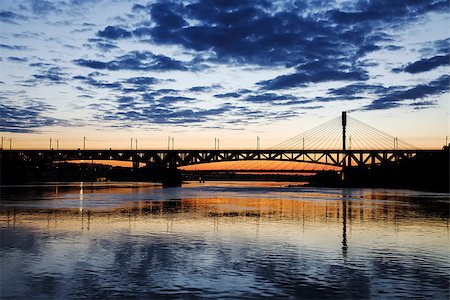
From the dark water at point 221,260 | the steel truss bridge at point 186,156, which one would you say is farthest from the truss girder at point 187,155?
the dark water at point 221,260

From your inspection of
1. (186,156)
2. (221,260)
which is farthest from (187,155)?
(221,260)

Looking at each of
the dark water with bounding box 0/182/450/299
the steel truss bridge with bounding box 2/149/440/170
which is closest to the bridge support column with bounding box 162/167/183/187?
the steel truss bridge with bounding box 2/149/440/170

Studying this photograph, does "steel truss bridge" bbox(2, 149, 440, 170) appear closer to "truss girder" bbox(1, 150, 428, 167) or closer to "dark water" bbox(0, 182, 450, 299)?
"truss girder" bbox(1, 150, 428, 167)

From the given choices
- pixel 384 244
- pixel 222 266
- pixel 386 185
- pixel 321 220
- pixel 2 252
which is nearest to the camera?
pixel 222 266

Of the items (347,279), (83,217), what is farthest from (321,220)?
(347,279)

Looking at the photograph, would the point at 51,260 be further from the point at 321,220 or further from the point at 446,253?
the point at 321,220

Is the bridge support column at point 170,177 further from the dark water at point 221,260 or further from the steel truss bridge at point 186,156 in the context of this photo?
the dark water at point 221,260

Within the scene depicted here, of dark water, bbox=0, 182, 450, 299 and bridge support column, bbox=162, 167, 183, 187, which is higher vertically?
bridge support column, bbox=162, 167, 183, 187

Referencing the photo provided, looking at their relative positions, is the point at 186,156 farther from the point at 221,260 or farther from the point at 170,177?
the point at 221,260

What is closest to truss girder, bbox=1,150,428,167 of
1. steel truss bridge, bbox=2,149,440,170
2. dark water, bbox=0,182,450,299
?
steel truss bridge, bbox=2,149,440,170

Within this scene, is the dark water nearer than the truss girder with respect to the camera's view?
Yes

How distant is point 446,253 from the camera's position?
22.8 metres

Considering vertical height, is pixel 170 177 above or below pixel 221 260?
above

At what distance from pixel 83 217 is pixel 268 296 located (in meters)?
28.3
